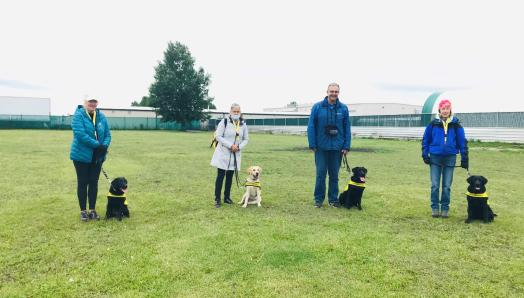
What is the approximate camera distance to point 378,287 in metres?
3.73

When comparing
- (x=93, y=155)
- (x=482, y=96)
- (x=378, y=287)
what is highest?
(x=482, y=96)

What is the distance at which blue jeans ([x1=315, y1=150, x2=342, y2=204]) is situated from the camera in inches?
276

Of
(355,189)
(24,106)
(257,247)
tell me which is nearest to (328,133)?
(355,189)

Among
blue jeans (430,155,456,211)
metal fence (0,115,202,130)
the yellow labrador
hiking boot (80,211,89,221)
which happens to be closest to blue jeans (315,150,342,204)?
the yellow labrador

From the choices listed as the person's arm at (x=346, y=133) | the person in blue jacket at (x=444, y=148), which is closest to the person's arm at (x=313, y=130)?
the person's arm at (x=346, y=133)

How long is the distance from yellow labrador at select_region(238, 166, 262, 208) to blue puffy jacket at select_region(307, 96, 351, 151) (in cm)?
111

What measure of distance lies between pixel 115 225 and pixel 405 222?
4.39 m

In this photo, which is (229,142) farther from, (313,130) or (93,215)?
(93,215)

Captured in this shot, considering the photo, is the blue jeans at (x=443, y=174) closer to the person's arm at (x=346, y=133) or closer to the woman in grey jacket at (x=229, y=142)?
the person's arm at (x=346, y=133)

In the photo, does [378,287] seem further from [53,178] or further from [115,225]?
[53,178]

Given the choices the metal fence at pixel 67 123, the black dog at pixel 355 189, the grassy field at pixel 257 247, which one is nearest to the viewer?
the grassy field at pixel 257 247

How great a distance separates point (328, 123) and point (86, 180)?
4.01m

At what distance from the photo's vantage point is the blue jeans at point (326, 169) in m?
7.01

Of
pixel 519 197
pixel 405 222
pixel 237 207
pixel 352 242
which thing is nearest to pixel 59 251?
pixel 237 207
